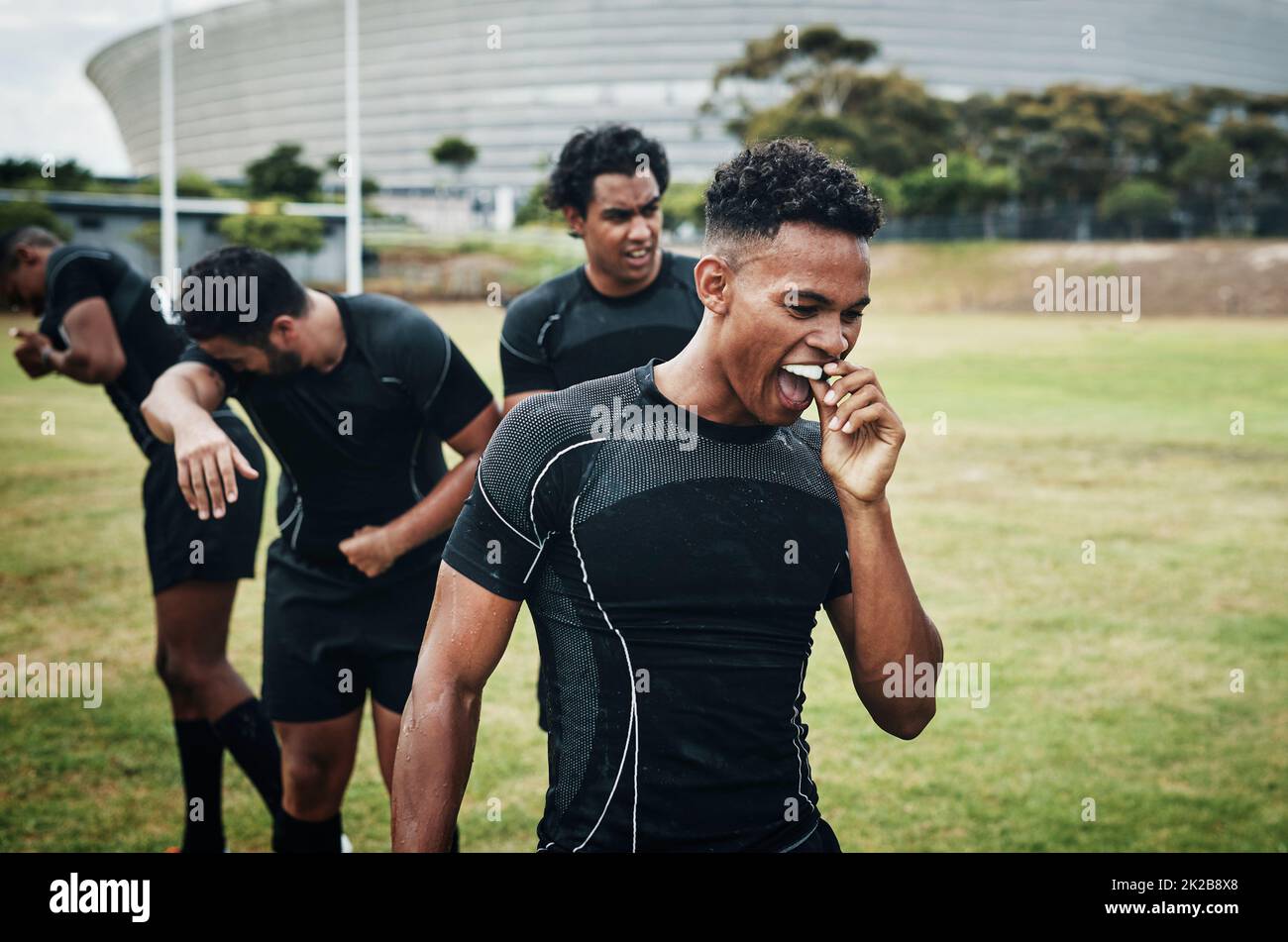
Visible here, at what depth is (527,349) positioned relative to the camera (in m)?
4.90

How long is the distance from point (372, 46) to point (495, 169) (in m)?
20.7

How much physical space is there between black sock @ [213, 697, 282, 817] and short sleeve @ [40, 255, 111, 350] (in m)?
1.88

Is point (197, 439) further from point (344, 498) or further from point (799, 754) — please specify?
point (799, 754)

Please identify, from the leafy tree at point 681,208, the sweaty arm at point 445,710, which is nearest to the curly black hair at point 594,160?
the sweaty arm at point 445,710

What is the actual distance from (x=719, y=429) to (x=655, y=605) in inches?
15.6

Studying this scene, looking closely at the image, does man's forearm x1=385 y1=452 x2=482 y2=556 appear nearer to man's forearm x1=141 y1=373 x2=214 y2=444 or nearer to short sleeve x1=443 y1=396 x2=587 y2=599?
man's forearm x1=141 y1=373 x2=214 y2=444

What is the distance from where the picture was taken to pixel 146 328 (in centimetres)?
542

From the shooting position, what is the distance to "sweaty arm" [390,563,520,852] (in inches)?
90.7

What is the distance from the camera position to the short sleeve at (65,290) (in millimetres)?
5262

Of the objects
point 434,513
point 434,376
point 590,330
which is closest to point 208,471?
point 434,513

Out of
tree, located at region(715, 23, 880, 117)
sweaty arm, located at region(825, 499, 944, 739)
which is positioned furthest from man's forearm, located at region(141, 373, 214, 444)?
tree, located at region(715, 23, 880, 117)
